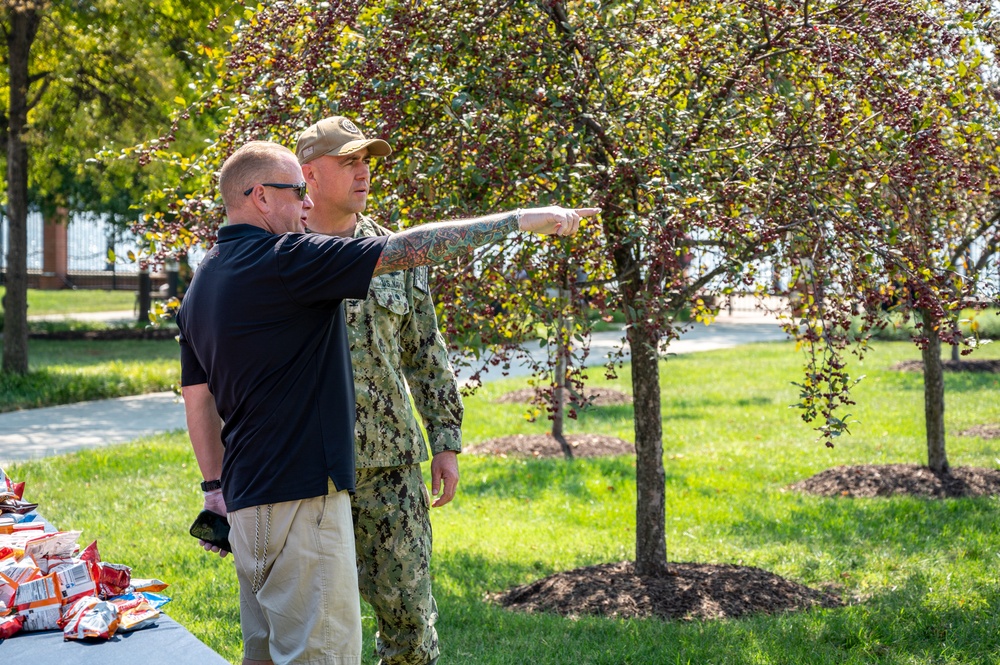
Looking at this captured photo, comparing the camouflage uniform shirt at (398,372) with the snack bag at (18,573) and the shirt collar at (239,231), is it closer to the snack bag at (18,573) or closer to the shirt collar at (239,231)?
the shirt collar at (239,231)

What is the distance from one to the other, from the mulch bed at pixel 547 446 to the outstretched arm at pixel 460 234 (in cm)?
706

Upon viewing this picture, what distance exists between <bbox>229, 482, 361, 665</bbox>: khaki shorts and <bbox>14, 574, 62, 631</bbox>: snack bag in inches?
39.5

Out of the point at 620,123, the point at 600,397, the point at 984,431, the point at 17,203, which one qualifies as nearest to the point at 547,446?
the point at 600,397

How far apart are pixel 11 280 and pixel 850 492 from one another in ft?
33.9

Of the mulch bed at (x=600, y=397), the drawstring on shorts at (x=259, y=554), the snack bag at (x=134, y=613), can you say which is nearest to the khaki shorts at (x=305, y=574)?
the drawstring on shorts at (x=259, y=554)

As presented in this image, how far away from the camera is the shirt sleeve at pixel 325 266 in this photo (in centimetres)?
269

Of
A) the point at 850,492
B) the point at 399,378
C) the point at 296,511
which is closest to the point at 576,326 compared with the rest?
the point at 399,378

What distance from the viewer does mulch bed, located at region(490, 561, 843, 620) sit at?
514cm

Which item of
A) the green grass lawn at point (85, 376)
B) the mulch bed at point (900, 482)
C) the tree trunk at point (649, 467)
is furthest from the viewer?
the green grass lawn at point (85, 376)

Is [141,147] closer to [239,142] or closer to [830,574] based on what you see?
[239,142]

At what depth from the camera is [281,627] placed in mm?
2916

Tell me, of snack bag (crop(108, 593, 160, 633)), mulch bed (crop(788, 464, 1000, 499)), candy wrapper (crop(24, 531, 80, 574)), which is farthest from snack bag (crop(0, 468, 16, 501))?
mulch bed (crop(788, 464, 1000, 499))

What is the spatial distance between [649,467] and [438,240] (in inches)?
118

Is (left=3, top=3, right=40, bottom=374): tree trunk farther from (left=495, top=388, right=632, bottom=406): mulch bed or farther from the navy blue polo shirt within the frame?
the navy blue polo shirt
